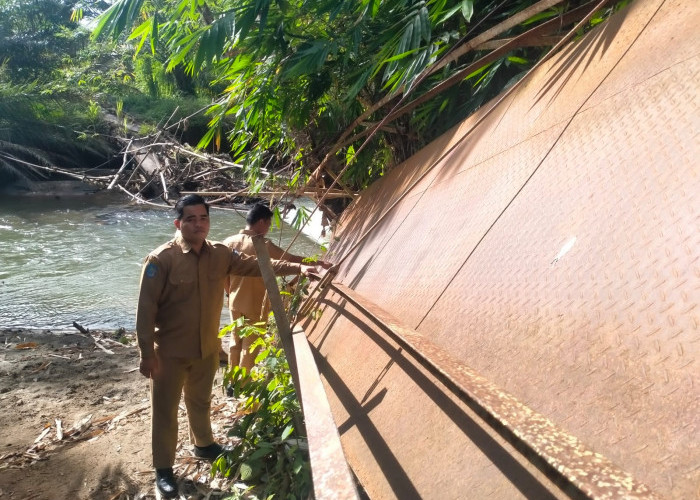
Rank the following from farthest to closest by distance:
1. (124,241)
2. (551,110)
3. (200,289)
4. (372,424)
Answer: (124,241), (200,289), (551,110), (372,424)

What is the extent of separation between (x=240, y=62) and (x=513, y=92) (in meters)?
2.29

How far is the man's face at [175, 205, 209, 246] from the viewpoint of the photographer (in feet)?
9.61

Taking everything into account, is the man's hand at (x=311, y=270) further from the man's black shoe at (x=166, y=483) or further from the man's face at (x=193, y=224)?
the man's black shoe at (x=166, y=483)

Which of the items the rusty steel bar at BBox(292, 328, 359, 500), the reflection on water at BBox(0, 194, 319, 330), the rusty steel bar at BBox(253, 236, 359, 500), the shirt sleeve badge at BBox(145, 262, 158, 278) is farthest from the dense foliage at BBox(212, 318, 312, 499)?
the reflection on water at BBox(0, 194, 319, 330)

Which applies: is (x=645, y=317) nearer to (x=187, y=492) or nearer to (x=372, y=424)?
(x=372, y=424)

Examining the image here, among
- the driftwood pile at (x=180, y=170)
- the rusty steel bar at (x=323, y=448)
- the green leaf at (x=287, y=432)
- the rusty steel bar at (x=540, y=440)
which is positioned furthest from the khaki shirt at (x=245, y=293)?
the rusty steel bar at (x=540, y=440)

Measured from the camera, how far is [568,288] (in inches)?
40.0

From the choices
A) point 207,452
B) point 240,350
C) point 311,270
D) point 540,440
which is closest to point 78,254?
point 240,350

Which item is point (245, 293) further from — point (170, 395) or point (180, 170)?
point (180, 170)

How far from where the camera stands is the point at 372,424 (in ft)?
4.41

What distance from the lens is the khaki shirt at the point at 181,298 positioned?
2.83m

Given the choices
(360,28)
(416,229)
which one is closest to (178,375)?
(416,229)

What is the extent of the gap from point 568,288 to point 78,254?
11.3m

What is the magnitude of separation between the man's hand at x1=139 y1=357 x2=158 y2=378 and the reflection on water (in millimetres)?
4338
